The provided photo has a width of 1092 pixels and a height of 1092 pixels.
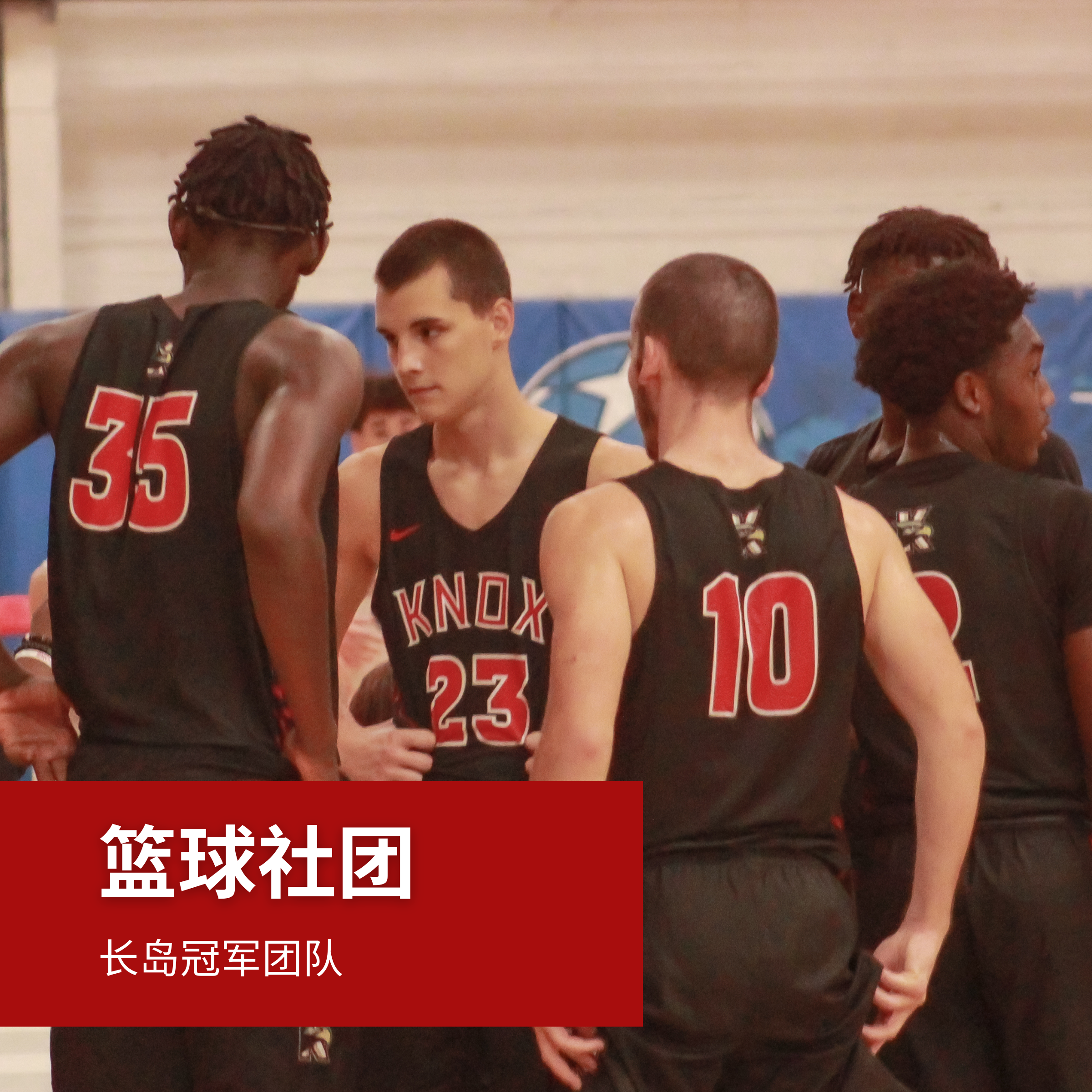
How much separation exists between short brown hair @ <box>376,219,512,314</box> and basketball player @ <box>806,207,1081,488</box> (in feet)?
2.84

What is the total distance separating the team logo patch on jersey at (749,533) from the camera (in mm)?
2486

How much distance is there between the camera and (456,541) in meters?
3.35

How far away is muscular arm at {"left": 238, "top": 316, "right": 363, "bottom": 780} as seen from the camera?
2.77 m

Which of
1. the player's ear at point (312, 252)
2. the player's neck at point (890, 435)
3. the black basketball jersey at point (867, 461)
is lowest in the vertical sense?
the black basketball jersey at point (867, 461)

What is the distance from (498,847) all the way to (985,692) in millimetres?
969

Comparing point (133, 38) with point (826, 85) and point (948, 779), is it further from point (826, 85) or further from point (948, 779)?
point (948, 779)

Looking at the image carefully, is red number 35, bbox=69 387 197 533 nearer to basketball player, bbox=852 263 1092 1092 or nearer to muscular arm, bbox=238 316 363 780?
muscular arm, bbox=238 316 363 780

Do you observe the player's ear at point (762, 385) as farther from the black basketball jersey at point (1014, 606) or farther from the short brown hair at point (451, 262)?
the short brown hair at point (451, 262)

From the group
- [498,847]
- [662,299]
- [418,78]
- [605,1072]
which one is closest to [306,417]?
[662,299]

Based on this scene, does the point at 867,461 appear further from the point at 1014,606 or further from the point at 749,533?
the point at 749,533

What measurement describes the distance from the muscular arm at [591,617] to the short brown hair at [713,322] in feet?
0.94

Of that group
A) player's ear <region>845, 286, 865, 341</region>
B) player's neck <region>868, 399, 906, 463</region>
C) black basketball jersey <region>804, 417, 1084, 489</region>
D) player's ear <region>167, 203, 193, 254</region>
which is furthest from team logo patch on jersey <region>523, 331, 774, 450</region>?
player's ear <region>167, 203, 193, 254</region>

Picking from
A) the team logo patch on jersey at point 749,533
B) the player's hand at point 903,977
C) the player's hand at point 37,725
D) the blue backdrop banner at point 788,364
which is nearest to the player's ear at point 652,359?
Result: the team logo patch on jersey at point 749,533
